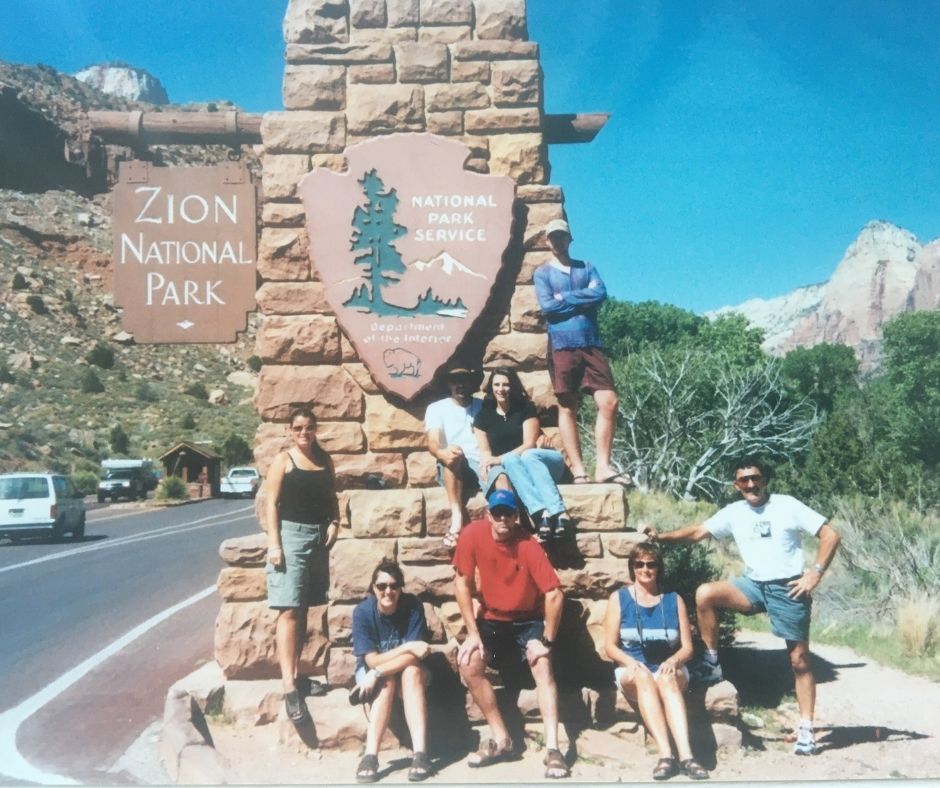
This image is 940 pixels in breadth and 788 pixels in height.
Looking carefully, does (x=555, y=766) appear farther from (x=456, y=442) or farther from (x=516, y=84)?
(x=516, y=84)

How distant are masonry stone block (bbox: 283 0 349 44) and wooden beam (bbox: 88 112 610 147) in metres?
0.56

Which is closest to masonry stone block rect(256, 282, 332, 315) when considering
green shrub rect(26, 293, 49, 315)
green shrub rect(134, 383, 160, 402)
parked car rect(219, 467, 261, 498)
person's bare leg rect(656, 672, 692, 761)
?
person's bare leg rect(656, 672, 692, 761)

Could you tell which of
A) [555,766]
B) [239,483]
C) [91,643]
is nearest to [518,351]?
[555,766]

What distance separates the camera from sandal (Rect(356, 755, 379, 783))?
3.57 m

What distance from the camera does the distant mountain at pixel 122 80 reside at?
504cm

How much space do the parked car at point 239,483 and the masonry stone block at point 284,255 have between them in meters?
19.7

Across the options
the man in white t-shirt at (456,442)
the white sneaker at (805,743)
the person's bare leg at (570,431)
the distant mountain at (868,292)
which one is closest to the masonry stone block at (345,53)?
the man in white t-shirt at (456,442)

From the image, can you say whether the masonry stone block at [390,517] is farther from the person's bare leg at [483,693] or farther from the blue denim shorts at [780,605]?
the blue denim shorts at [780,605]

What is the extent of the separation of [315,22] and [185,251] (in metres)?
1.64

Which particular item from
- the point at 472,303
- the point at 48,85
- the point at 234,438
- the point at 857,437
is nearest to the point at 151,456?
the point at 234,438

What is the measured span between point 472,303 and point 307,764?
103 inches

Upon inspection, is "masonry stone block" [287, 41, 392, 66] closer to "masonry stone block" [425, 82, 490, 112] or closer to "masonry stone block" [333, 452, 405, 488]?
"masonry stone block" [425, 82, 490, 112]

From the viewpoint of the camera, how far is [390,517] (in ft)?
14.3

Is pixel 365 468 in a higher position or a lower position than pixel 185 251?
lower
